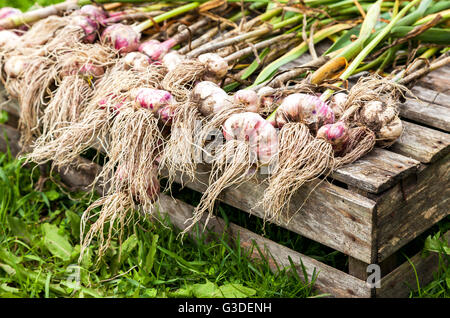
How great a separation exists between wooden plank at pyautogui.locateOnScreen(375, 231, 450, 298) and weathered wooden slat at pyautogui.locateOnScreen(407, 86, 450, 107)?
436 mm

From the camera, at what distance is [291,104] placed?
1799 mm

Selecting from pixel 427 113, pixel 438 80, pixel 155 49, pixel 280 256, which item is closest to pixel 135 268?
pixel 280 256

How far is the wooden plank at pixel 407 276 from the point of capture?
6.07ft

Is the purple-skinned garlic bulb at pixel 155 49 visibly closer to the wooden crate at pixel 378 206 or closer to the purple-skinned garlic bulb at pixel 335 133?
the wooden crate at pixel 378 206

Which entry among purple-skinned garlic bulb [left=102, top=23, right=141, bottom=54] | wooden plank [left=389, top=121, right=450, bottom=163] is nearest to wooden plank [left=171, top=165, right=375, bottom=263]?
wooden plank [left=389, top=121, right=450, bottom=163]

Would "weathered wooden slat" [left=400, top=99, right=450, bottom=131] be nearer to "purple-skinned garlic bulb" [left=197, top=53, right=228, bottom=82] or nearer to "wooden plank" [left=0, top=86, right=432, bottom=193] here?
"wooden plank" [left=0, top=86, right=432, bottom=193]

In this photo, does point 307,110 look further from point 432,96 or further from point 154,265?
point 154,265

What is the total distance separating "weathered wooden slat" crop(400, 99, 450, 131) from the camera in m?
2.01

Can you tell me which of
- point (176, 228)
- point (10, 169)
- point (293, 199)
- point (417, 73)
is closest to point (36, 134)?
point (10, 169)

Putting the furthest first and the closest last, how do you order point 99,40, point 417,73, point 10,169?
point 10,169, point 99,40, point 417,73

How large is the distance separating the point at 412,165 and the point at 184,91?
28.5 inches

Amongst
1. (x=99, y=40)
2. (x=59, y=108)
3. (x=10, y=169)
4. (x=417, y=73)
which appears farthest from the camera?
(x=10, y=169)

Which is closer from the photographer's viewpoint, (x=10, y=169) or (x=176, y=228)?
(x=176, y=228)

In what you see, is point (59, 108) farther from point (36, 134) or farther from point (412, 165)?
point (412, 165)
